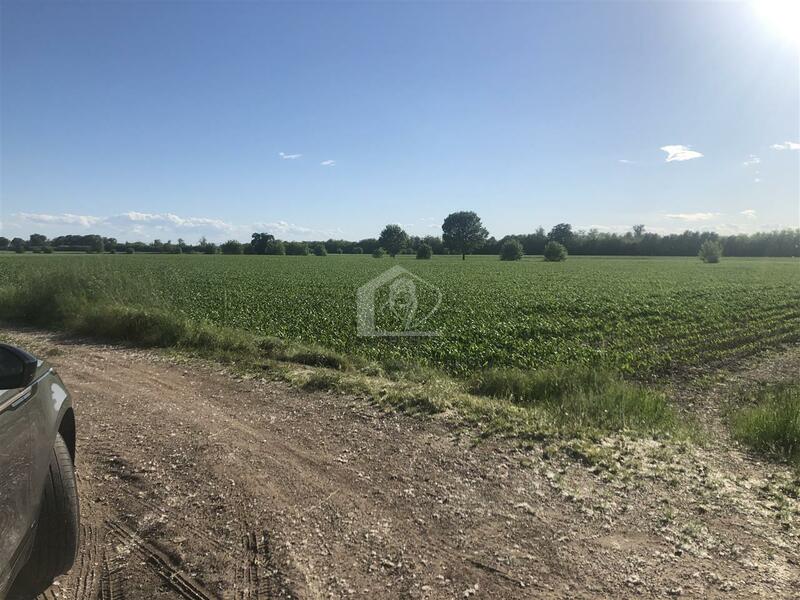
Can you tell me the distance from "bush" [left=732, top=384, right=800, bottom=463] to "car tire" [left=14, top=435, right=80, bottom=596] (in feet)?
22.2

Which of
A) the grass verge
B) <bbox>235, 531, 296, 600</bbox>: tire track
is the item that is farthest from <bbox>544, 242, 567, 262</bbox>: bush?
<bbox>235, 531, 296, 600</bbox>: tire track

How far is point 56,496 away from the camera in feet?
9.42

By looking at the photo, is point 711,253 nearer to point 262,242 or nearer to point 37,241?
point 262,242

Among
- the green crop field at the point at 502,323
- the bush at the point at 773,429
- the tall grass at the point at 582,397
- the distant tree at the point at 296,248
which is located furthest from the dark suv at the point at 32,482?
the distant tree at the point at 296,248

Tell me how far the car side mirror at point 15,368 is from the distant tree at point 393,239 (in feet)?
383

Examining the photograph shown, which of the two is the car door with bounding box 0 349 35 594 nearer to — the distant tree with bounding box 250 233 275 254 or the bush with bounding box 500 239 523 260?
the bush with bounding box 500 239 523 260

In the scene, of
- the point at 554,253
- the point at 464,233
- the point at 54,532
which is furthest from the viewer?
the point at 464,233

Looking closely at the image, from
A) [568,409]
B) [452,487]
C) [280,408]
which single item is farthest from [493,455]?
[280,408]

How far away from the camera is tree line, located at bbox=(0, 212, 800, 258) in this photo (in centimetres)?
10312

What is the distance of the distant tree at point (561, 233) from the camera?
417 ft

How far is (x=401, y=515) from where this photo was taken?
3.73 meters

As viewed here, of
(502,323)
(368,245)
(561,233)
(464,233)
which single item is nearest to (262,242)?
(368,245)

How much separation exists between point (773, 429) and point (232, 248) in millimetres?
120064

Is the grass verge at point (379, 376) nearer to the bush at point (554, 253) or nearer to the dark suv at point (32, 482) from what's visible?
the dark suv at point (32, 482)
